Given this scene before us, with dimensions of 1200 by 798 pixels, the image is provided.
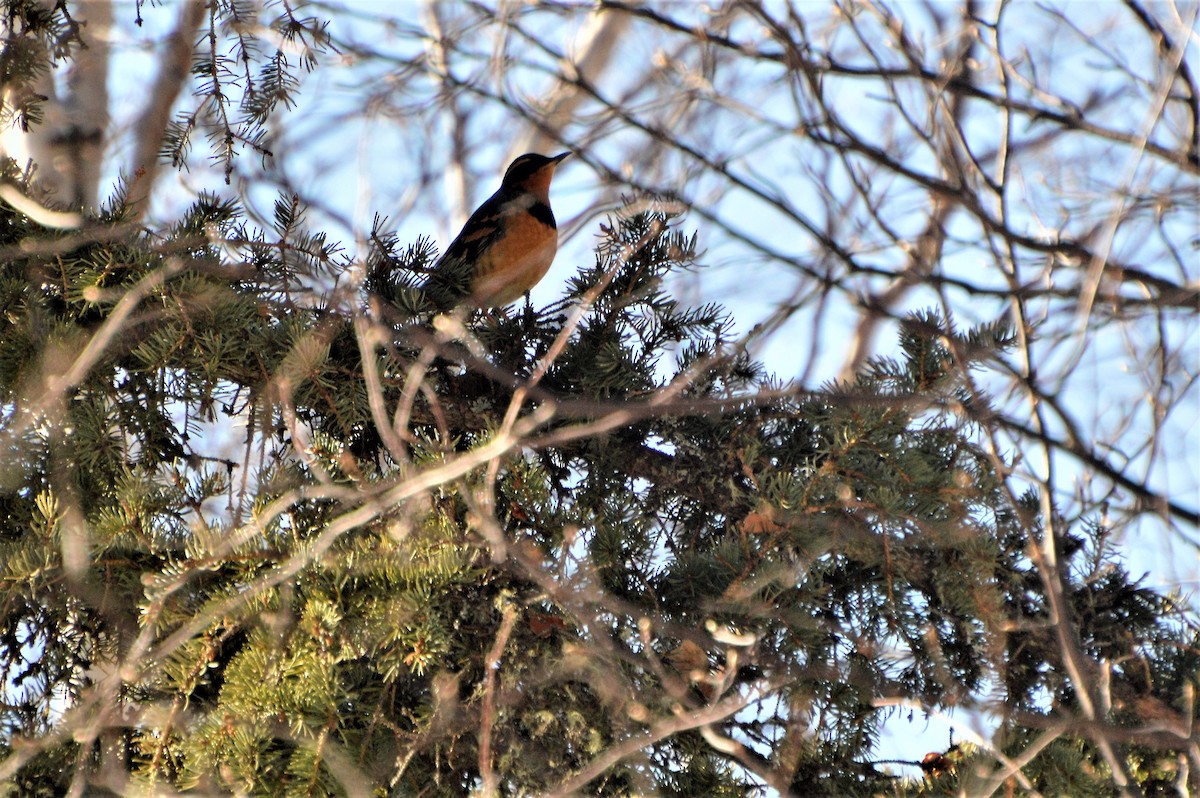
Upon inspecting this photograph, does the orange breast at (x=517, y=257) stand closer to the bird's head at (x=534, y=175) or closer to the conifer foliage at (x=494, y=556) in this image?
the bird's head at (x=534, y=175)

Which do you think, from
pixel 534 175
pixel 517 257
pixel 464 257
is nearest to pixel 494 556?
pixel 464 257

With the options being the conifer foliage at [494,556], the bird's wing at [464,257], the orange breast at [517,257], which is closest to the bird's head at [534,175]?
the bird's wing at [464,257]

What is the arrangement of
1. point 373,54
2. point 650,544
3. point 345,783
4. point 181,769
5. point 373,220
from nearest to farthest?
point 345,783 < point 181,769 < point 650,544 < point 373,220 < point 373,54

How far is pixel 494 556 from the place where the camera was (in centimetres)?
166

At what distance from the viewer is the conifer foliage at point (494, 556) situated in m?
1.89

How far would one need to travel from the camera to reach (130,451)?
7.69ft

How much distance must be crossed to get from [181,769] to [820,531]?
121 cm

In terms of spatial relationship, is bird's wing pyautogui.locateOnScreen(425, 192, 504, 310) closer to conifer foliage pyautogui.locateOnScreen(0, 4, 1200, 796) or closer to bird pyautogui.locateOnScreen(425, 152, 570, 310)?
bird pyautogui.locateOnScreen(425, 152, 570, 310)

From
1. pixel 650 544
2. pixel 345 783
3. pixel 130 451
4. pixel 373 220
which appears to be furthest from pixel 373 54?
pixel 345 783

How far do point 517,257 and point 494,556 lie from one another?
248 centimetres

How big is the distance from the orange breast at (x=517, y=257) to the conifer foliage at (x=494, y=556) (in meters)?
1.25

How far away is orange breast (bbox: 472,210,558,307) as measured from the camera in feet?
12.6

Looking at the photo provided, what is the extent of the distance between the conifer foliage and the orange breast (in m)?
1.25

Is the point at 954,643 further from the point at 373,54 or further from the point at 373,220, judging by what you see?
the point at 373,54
